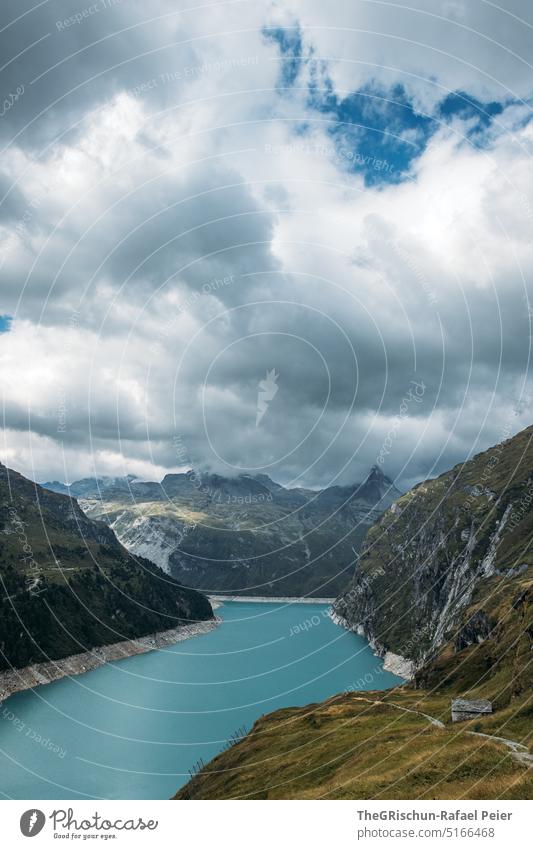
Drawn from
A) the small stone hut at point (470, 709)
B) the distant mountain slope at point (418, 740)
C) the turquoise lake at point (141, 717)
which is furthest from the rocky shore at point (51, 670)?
the small stone hut at point (470, 709)

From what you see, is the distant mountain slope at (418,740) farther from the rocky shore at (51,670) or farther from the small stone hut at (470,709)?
the rocky shore at (51,670)

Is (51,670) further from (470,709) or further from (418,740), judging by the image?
(418,740)

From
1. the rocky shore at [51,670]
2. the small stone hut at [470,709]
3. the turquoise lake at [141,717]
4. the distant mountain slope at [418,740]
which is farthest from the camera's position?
the rocky shore at [51,670]

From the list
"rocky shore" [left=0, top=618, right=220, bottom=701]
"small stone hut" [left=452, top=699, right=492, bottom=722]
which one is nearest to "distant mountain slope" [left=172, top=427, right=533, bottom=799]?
"small stone hut" [left=452, top=699, right=492, bottom=722]

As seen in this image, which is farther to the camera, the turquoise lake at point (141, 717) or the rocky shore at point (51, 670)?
the rocky shore at point (51, 670)

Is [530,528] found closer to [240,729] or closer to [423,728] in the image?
[240,729]
